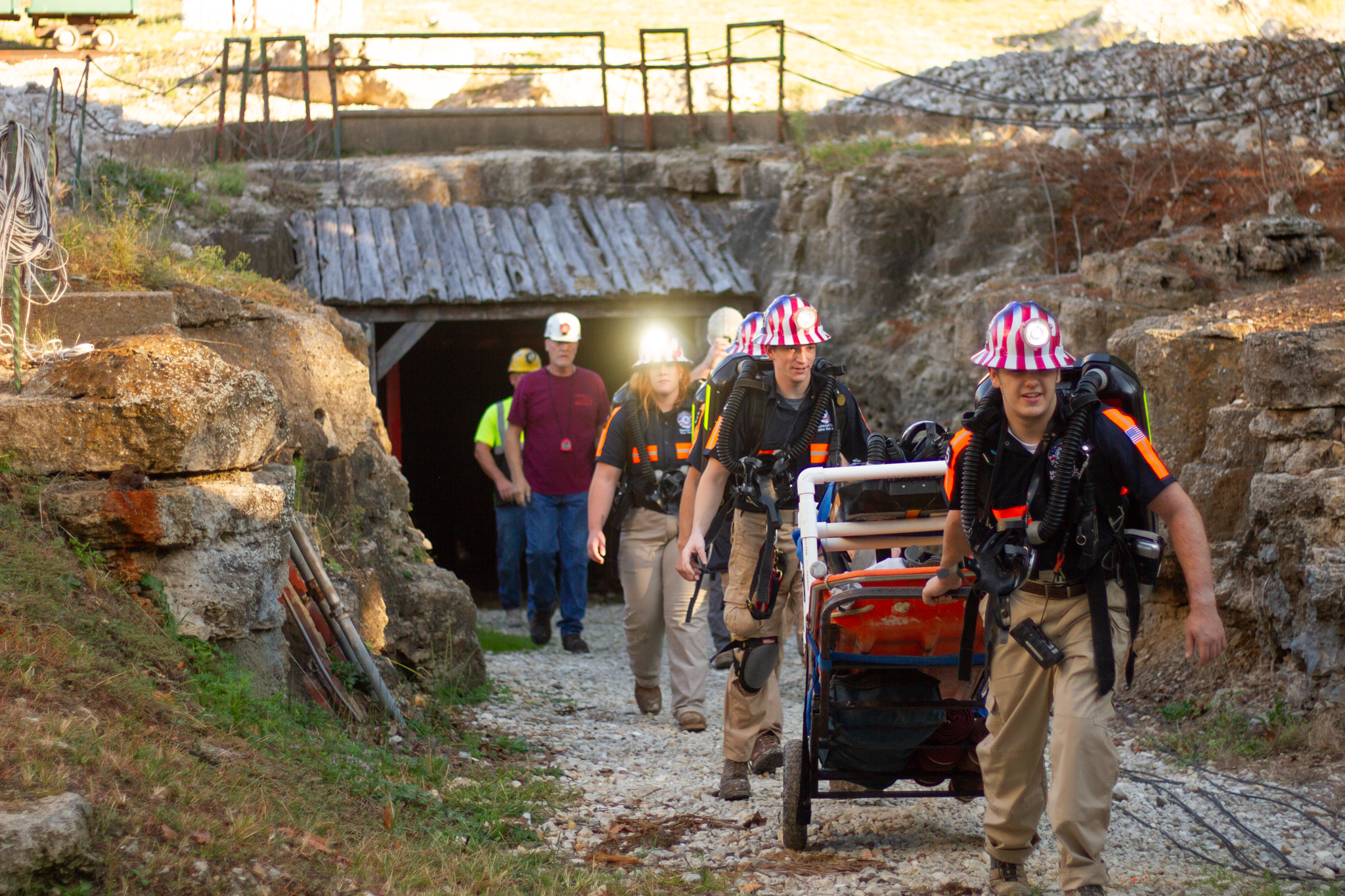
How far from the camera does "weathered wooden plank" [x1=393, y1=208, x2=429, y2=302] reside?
12.0 meters

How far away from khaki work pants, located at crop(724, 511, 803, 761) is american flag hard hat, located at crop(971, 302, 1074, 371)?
1.70m

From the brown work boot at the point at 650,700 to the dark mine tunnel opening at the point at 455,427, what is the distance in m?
9.57

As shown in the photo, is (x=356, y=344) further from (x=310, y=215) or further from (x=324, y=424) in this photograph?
→ (x=310, y=215)

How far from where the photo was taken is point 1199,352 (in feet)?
21.6

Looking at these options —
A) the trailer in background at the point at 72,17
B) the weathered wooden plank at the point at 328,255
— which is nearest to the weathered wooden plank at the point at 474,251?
the weathered wooden plank at the point at 328,255

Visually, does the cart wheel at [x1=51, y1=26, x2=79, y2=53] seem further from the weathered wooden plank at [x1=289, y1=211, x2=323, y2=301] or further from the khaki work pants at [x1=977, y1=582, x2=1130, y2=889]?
the khaki work pants at [x1=977, y1=582, x2=1130, y2=889]

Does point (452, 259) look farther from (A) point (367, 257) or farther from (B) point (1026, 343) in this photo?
(B) point (1026, 343)

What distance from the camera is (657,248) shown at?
13055 mm

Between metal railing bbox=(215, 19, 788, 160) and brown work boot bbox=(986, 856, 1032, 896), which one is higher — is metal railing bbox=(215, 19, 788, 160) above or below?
above

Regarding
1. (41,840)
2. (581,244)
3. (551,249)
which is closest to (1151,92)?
(581,244)

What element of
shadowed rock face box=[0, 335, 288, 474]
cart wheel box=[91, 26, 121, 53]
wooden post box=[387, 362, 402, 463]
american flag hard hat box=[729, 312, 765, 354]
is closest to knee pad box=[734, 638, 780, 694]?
american flag hard hat box=[729, 312, 765, 354]

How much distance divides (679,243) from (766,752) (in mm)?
8844

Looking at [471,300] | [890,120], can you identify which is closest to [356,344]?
[471,300]

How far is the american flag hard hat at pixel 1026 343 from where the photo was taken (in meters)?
3.46
